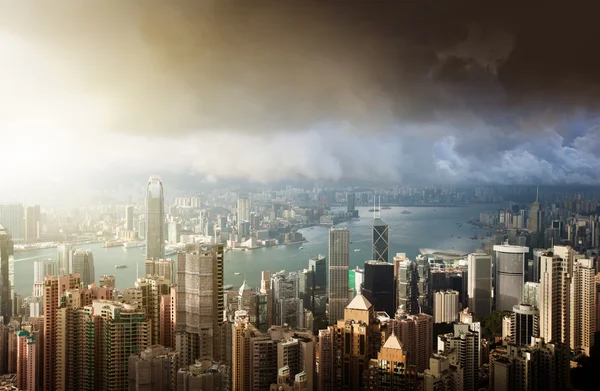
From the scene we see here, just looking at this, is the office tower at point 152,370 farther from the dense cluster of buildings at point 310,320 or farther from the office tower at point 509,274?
the office tower at point 509,274

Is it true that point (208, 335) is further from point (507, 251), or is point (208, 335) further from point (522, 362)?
point (507, 251)

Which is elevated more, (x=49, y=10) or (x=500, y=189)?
(x=49, y=10)

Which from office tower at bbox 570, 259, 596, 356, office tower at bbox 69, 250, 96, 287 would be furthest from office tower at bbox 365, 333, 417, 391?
office tower at bbox 69, 250, 96, 287

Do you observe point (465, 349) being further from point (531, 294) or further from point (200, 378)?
point (200, 378)

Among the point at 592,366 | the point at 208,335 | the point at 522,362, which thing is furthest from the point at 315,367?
the point at 592,366

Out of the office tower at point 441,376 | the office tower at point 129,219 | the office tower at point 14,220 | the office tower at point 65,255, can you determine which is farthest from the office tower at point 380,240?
the office tower at point 14,220

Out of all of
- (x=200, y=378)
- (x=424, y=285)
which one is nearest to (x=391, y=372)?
(x=200, y=378)
